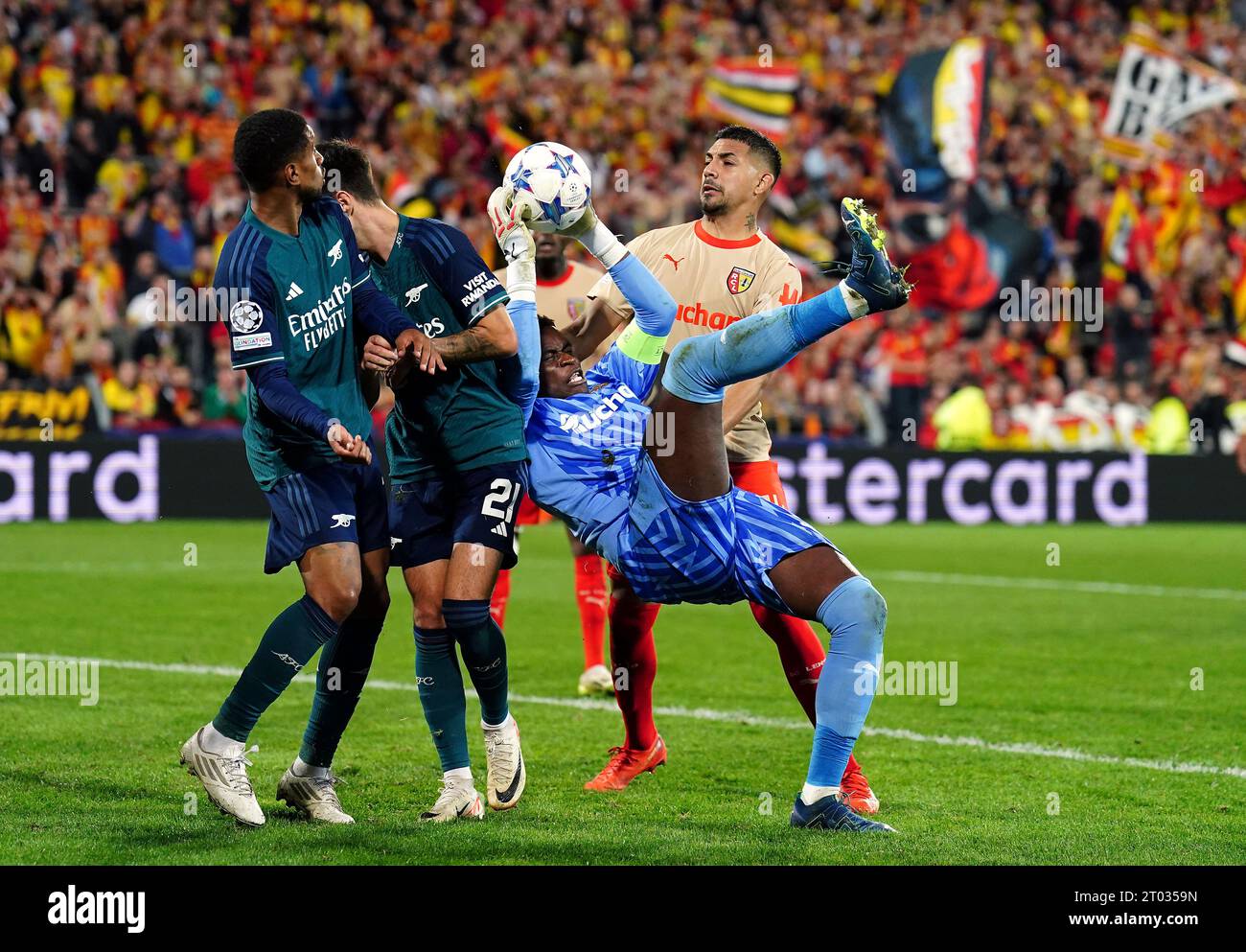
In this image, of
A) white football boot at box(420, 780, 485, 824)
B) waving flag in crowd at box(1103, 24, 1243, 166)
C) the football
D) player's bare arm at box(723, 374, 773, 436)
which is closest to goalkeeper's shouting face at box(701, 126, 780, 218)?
player's bare arm at box(723, 374, 773, 436)

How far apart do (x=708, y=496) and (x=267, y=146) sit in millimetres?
1833

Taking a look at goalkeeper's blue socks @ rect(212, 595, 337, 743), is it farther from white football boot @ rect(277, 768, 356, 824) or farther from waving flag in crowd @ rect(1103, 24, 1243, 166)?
waving flag in crowd @ rect(1103, 24, 1243, 166)

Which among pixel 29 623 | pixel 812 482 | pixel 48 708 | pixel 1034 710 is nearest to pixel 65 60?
pixel 812 482

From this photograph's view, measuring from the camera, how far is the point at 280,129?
545cm

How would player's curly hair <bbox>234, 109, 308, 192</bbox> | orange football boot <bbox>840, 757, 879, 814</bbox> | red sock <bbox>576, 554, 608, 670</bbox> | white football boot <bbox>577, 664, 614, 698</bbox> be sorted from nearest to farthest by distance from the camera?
player's curly hair <bbox>234, 109, 308, 192</bbox>
orange football boot <bbox>840, 757, 879, 814</bbox>
white football boot <bbox>577, 664, 614, 698</bbox>
red sock <bbox>576, 554, 608, 670</bbox>

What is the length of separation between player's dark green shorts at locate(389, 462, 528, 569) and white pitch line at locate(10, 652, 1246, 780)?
95.0 inches

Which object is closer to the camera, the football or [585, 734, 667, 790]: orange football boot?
the football

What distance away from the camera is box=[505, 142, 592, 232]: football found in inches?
215

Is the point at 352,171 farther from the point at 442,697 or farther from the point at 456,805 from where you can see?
the point at 456,805

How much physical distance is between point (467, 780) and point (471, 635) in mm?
521

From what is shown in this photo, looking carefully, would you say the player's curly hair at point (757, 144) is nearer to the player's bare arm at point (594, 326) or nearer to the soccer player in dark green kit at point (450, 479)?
the player's bare arm at point (594, 326)

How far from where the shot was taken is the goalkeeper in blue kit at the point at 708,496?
5285 millimetres

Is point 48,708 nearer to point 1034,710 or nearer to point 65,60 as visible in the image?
point 1034,710

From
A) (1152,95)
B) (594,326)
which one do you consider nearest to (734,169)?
(594,326)
